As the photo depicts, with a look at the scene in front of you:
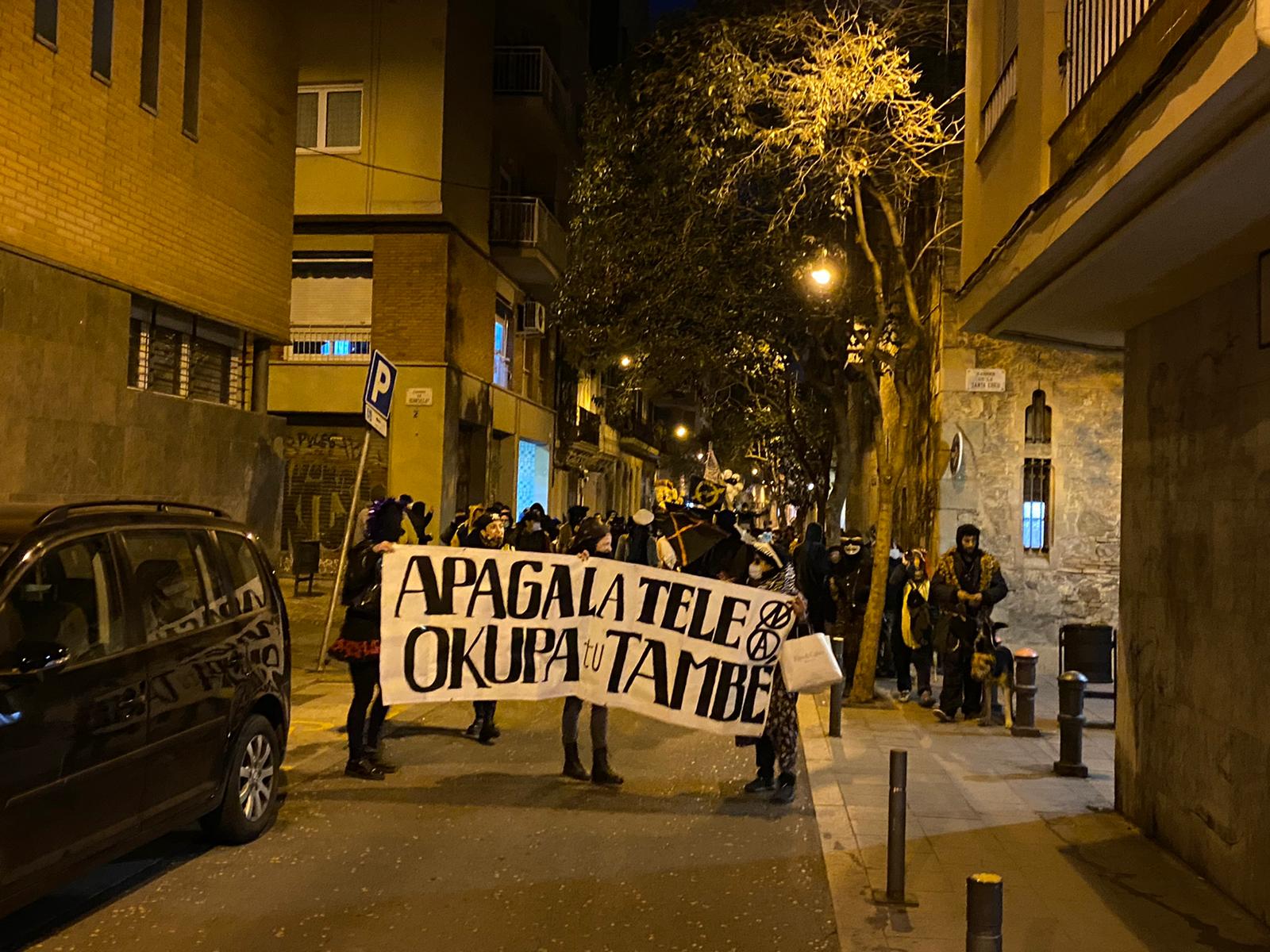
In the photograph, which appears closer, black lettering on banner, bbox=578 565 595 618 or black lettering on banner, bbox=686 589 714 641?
black lettering on banner, bbox=686 589 714 641

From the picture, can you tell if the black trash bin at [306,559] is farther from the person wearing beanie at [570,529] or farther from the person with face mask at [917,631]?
the person with face mask at [917,631]

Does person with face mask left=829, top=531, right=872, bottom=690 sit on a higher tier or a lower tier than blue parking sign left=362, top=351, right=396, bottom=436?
lower

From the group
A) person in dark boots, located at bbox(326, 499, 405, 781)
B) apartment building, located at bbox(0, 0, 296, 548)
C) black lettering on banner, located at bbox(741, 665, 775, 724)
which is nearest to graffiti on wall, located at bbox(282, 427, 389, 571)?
apartment building, located at bbox(0, 0, 296, 548)

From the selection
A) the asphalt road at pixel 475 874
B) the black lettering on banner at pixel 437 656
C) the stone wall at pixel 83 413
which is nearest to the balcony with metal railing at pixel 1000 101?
the asphalt road at pixel 475 874

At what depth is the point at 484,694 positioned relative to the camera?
7758 millimetres

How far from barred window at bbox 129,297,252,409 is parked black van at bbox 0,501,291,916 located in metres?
7.09


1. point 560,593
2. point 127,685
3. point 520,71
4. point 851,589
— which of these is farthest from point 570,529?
point 520,71

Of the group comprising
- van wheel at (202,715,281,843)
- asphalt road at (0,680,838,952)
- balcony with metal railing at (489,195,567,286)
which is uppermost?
balcony with metal railing at (489,195,567,286)

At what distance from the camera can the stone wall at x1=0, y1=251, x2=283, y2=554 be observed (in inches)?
408

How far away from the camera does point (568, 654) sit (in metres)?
7.84

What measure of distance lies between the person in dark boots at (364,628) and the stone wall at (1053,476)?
8.27 m

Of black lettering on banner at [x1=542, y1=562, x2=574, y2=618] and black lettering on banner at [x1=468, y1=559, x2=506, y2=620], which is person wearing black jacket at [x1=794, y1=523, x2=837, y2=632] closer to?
black lettering on banner at [x1=542, y1=562, x2=574, y2=618]

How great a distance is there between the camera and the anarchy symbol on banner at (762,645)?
7.54 m

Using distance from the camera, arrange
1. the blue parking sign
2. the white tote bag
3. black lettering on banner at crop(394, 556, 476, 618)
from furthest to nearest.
A: 1. the blue parking sign
2. black lettering on banner at crop(394, 556, 476, 618)
3. the white tote bag
